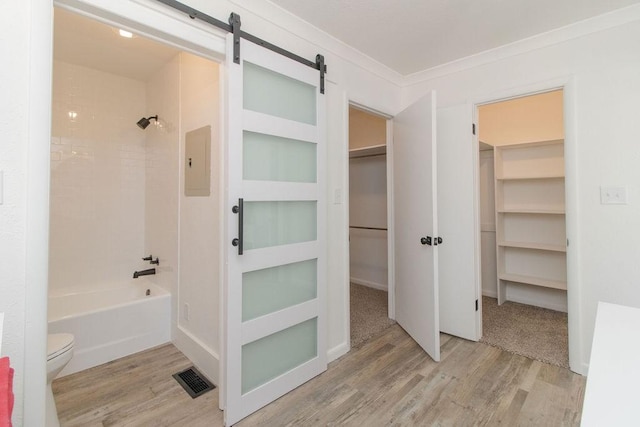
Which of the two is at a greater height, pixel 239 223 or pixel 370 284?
pixel 239 223

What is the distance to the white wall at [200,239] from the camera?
6.96 ft

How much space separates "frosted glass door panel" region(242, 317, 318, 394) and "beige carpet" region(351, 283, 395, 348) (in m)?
0.62

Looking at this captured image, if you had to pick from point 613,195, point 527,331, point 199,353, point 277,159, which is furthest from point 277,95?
point 527,331

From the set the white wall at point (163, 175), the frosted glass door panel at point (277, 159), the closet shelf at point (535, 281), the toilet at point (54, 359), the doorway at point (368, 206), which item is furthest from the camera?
the doorway at point (368, 206)

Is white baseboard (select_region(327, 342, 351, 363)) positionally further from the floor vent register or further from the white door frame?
the white door frame

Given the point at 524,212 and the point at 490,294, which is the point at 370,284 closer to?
the point at 490,294

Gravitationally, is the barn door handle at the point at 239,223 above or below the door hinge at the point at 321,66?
below

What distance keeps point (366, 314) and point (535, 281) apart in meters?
1.88

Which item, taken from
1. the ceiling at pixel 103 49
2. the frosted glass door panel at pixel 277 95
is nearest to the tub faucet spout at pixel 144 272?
the ceiling at pixel 103 49

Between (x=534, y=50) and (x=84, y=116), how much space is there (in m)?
4.04

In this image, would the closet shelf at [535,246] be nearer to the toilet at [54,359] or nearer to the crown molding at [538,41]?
the crown molding at [538,41]

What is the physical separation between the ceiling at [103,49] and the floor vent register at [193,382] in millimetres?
2396

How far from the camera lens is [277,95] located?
6.29 feet

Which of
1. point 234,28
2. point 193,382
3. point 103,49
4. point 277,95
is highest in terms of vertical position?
point 103,49
